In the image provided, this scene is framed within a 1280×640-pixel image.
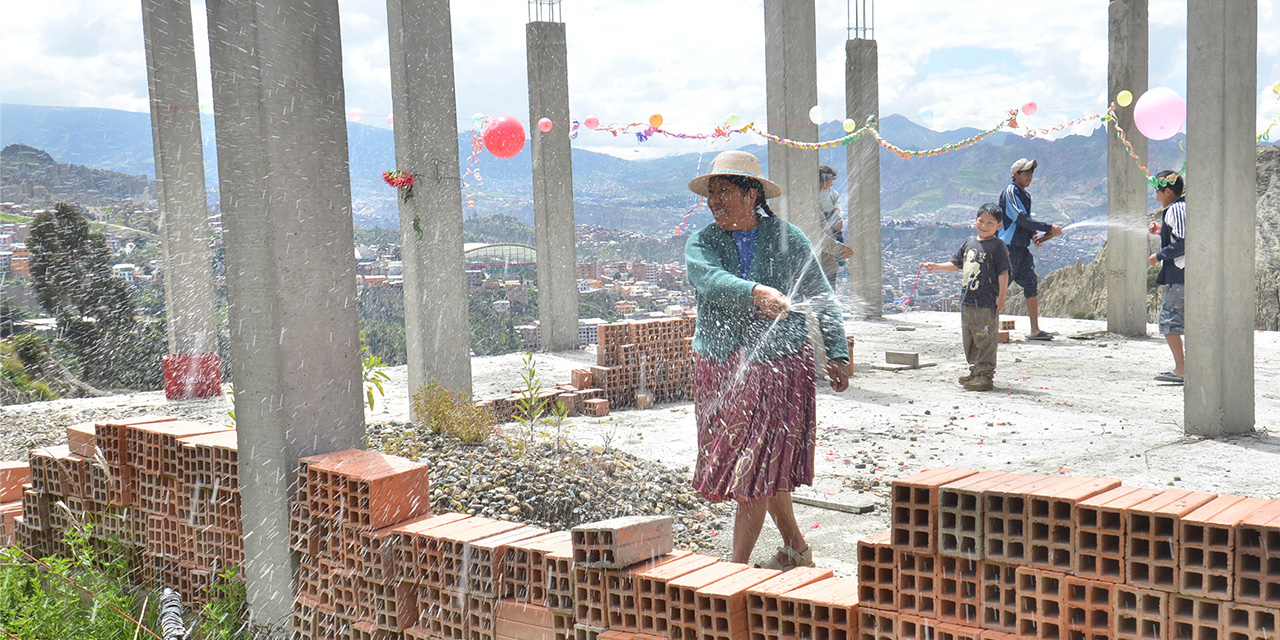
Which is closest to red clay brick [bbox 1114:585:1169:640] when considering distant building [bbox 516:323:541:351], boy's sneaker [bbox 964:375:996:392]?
boy's sneaker [bbox 964:375:996:392]

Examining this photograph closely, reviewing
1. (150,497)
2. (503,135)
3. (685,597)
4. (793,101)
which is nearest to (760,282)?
(685,597)

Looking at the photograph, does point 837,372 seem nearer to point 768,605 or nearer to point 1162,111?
point 768,605

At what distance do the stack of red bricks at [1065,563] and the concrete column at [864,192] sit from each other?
1408 cm

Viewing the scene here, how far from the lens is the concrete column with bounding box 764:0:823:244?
440 inches

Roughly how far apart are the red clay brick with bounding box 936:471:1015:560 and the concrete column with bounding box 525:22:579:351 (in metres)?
11.1

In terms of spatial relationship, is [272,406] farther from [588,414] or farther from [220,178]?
[588,414]

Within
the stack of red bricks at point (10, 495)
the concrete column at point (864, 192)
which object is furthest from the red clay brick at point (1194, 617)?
the concrete column at point (864, 192)

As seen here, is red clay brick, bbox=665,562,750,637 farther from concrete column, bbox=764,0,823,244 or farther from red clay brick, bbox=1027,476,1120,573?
concrete column, bbox=764,0,823,244

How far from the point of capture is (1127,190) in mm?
12695

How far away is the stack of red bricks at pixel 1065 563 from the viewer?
2123mm

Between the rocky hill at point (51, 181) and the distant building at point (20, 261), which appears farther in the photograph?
the rocky hill at point (51, 181)

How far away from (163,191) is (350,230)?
314 inches

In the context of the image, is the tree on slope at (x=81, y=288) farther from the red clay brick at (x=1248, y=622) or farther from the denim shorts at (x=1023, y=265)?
the red clay brick at (x=1248, y=622)

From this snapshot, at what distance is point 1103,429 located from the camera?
7.35 metres
